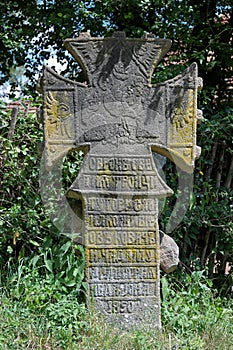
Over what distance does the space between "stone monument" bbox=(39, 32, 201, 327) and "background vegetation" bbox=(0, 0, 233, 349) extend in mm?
272

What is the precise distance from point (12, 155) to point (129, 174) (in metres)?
1.45

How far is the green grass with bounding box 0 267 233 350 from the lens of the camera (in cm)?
373

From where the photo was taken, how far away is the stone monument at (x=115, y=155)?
4.18m

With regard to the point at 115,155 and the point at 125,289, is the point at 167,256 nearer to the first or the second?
the point at 125,289

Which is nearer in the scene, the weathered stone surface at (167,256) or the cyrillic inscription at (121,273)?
the cyrillic inscription at (121,273)

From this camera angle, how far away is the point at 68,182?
527 cm

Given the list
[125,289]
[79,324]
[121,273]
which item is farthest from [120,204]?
[79,324]

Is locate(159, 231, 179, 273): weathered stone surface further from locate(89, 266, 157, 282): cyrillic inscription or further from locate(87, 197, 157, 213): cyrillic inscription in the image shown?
locate(87, 197, 157, 213): cyrillic inscription

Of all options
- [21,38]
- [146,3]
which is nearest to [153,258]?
[146,3]

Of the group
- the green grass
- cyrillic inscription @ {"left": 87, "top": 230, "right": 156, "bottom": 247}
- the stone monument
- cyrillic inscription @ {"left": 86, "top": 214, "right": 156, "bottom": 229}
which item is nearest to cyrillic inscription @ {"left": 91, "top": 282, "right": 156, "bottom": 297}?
the stone monument

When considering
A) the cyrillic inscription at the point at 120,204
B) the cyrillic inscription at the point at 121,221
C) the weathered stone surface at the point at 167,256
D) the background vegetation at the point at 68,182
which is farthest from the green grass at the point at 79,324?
the cyrillic inscription at the point at 120,204

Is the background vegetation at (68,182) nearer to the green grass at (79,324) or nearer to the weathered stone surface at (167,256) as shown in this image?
the green grass at (79,324)

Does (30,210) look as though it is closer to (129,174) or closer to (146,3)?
(129,174)

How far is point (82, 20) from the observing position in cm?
590
